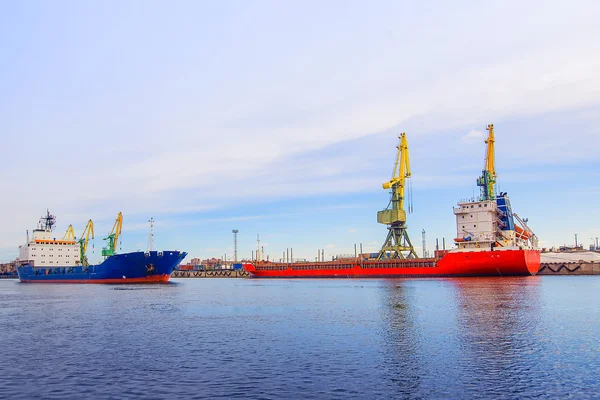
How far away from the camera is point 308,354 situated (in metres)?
18.8

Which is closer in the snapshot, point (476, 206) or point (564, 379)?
point (564, 379)

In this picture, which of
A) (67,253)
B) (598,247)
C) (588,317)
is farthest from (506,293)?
(598,247)

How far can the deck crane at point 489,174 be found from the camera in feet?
267

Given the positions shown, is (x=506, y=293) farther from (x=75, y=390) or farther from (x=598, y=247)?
(x=598, y=247)

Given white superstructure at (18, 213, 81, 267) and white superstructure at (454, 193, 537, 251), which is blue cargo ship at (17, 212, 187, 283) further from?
white superstructure at (454, 193, 537, 251)

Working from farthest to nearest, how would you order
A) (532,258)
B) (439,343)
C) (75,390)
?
(532,258) → (439,343) → (75,390)

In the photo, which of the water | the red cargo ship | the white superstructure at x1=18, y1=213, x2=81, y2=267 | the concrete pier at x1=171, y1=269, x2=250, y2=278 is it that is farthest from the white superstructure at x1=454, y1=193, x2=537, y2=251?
the concrete pier at x1=171, y1=269, x2=250, y2=278

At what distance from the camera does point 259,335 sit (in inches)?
928

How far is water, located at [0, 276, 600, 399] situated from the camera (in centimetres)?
1412

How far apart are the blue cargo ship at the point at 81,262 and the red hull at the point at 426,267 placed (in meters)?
35.3

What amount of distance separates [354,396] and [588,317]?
22.3 m

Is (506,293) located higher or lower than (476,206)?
lower

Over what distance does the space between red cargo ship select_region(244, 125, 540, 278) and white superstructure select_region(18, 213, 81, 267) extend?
177 feet

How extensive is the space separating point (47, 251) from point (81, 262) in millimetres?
8153
